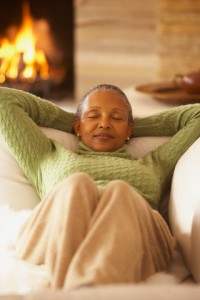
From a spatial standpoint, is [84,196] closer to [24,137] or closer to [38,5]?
[24,137]

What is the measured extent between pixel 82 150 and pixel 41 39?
2.58 meters

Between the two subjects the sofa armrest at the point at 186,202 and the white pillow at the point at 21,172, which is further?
the white pillow at the point at 21,172

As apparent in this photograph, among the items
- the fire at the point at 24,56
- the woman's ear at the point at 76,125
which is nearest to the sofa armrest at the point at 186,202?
the woman's ear at the point at 76,125

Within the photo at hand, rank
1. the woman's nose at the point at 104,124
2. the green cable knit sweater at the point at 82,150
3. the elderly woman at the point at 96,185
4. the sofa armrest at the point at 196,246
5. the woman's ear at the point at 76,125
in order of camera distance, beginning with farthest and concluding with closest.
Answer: the woman's ear at the point at 76,125
the woman's nose at the point at 104,124
the green cable knit sweater at the point at 82,150
the sofa armrest at the point at 196,246
the elderly woman at the point at 96,185

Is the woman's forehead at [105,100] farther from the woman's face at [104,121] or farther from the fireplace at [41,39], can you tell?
the fireplace at [41,39]

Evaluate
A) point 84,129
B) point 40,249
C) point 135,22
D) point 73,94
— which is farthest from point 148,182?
point 73,94

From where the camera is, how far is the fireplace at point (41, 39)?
4.05 m

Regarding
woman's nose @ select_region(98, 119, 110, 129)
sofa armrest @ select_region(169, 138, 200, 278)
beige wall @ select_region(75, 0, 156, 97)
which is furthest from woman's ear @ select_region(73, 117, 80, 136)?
beige wall @ select_region(75, 0, 156, 97)

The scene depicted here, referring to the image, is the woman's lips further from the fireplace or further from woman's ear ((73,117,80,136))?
the fireplace

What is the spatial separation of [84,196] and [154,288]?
1.24ft

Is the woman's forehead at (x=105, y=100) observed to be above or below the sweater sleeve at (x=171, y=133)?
above

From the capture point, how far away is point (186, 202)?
1415mm

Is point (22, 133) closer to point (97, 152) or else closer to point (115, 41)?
point (97, 152)

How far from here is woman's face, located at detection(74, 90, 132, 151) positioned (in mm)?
1647
